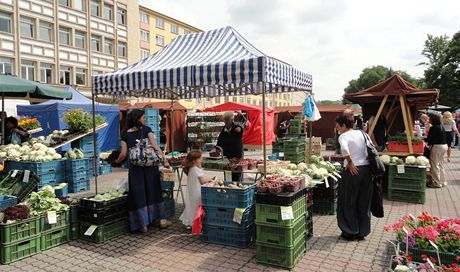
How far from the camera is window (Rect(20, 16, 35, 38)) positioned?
29.2 m

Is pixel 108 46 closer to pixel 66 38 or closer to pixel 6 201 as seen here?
pixel 66 38

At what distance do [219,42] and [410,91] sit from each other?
187 inches

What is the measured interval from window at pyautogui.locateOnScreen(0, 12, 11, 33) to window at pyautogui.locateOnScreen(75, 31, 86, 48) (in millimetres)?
6444

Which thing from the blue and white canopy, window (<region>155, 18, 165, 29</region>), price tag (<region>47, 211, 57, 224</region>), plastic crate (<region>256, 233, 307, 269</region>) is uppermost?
window (<region>155, 18, 165, 29</region>)

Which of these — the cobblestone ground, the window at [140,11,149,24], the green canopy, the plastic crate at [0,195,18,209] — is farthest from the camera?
the window at [140,11,149,24]

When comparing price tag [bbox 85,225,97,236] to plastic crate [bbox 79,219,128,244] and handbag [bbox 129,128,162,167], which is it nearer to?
plastic crate [bbox 79,219,128,244]

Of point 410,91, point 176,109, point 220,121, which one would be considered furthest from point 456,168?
point 176,109

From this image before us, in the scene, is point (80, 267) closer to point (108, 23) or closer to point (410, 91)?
point (410, 91)

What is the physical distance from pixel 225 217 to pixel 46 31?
32.6 m

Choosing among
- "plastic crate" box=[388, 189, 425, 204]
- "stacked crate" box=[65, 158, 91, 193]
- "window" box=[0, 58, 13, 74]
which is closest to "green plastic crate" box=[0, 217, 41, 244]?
"stacked crate" box=[65, 158, 91, 193]

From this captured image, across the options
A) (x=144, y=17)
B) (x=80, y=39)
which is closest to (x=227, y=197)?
(x=80, y=39)

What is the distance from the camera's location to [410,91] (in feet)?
27.0

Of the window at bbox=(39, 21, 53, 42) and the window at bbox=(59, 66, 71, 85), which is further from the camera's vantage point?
the window at bbox=(59, 66, 71, 85)

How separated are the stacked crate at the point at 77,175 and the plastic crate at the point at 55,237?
3.79 m
